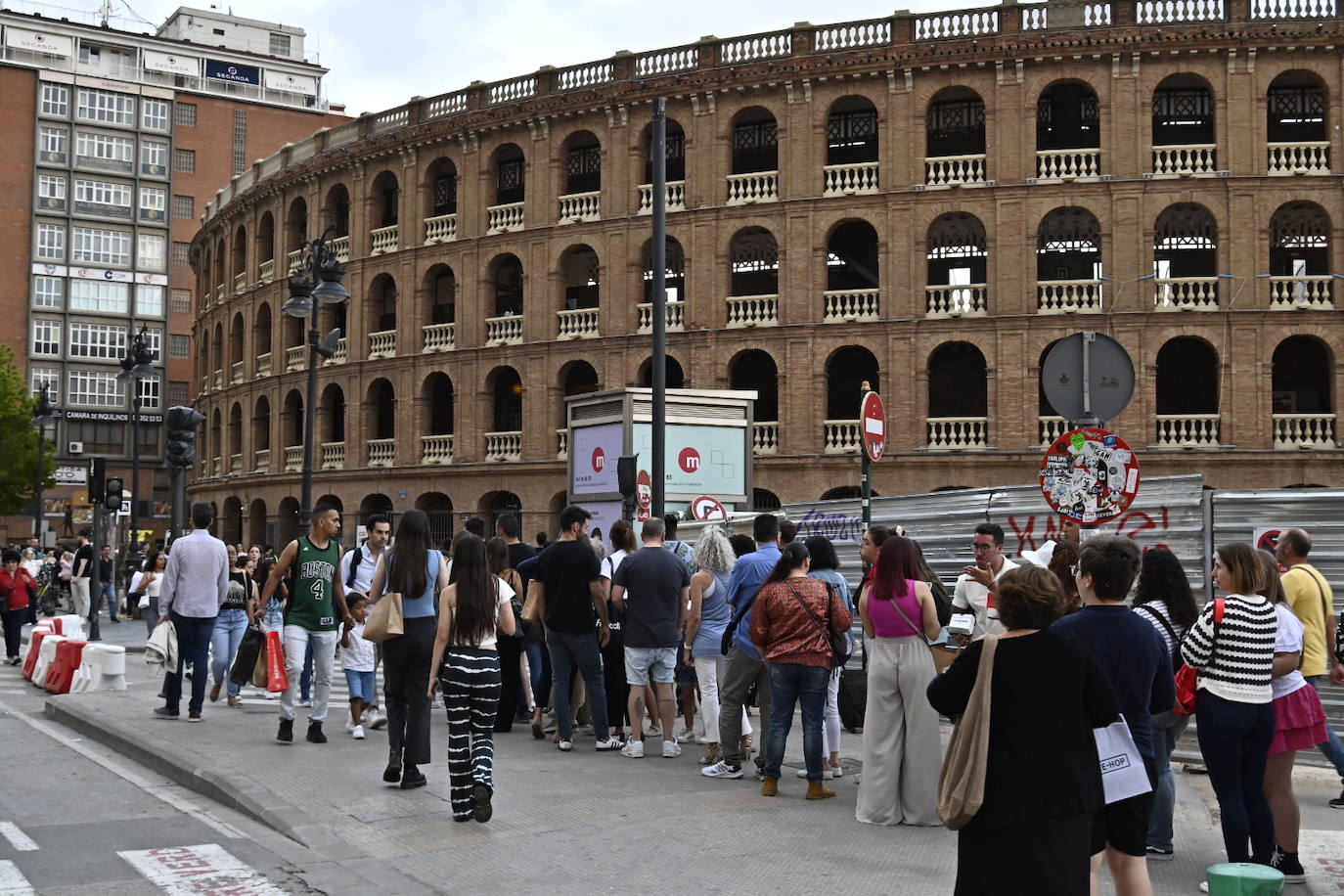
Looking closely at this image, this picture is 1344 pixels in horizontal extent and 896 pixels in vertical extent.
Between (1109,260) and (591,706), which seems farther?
(1109,260)

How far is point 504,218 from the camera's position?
3975 centimetres

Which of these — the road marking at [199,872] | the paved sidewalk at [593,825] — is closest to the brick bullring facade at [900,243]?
the paved sidewalk at [593,825]

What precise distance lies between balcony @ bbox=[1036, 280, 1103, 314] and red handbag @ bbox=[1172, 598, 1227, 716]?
2636cm

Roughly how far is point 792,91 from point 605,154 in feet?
18.3

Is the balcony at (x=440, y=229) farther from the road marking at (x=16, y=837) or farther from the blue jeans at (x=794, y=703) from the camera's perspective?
the road marking at (x=16, y=837)

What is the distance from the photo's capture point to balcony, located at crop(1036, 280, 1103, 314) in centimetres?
3266

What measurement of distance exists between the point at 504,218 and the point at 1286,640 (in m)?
34.3

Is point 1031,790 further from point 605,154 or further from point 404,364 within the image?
point 404,364

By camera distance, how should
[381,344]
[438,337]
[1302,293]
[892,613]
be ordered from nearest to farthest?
[892,613]
[1302,293]
[438,337]
[381,344]

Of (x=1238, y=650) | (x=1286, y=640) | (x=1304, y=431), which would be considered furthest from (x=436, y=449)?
(x=1238, y=650)

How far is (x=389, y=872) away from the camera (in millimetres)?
7484

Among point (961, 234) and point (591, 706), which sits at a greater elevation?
point (961, 234)

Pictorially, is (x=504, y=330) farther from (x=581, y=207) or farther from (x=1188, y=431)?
(x=1188, y=431)

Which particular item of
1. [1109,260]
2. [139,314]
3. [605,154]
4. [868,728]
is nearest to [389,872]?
[868,728]
